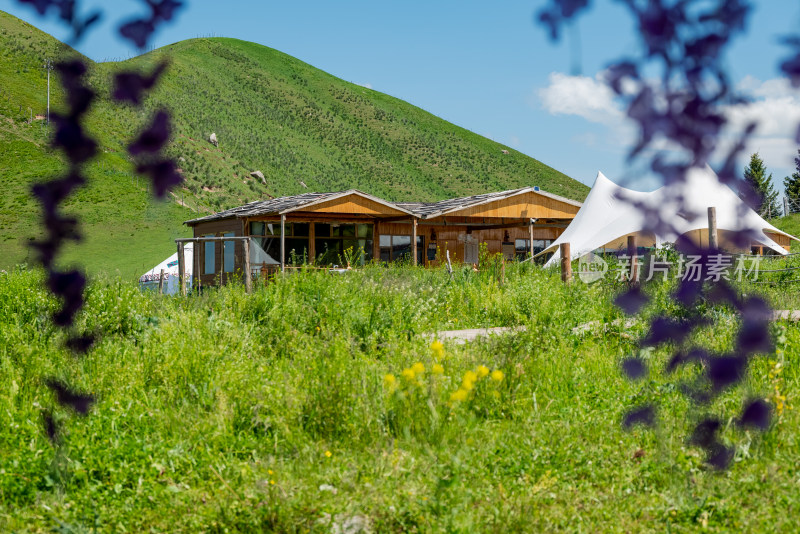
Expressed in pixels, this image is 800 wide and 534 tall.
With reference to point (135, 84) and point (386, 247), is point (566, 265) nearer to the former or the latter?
point (135, 84)

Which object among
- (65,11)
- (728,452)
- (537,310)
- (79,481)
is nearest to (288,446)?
(79,481)

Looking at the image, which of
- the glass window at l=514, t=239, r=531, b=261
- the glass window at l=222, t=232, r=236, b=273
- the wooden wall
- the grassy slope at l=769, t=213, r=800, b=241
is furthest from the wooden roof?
the grassy slope at l=769, t=213, r=800, b=241

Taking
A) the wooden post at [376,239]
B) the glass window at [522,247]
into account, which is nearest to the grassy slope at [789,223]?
the glass window at [522,247]

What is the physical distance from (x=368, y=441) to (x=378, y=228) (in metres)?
21.3

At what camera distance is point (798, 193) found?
45.6 metres

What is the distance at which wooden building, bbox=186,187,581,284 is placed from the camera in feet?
74.0

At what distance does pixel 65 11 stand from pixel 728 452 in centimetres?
250

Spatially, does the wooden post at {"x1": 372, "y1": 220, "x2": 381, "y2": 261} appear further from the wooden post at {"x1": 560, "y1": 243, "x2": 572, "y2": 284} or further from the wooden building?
the wooden post at {"x1": 560, "y1": 243, "x2": 572, "y2": 284}

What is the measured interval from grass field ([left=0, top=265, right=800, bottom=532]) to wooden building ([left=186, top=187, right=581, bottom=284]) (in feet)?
49.9

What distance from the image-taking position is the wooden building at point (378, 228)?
22562 mm

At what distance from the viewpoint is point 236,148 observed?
221ft

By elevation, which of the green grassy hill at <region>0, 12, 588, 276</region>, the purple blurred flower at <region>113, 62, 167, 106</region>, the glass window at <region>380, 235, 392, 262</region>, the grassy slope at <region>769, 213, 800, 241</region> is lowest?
the purple blurred flower at <region>113, 62, 167, 106</region>

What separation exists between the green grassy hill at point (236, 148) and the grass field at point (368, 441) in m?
15.9

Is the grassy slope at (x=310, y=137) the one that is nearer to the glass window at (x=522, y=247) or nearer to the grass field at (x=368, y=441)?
the glass window at (x=522, y=247)
